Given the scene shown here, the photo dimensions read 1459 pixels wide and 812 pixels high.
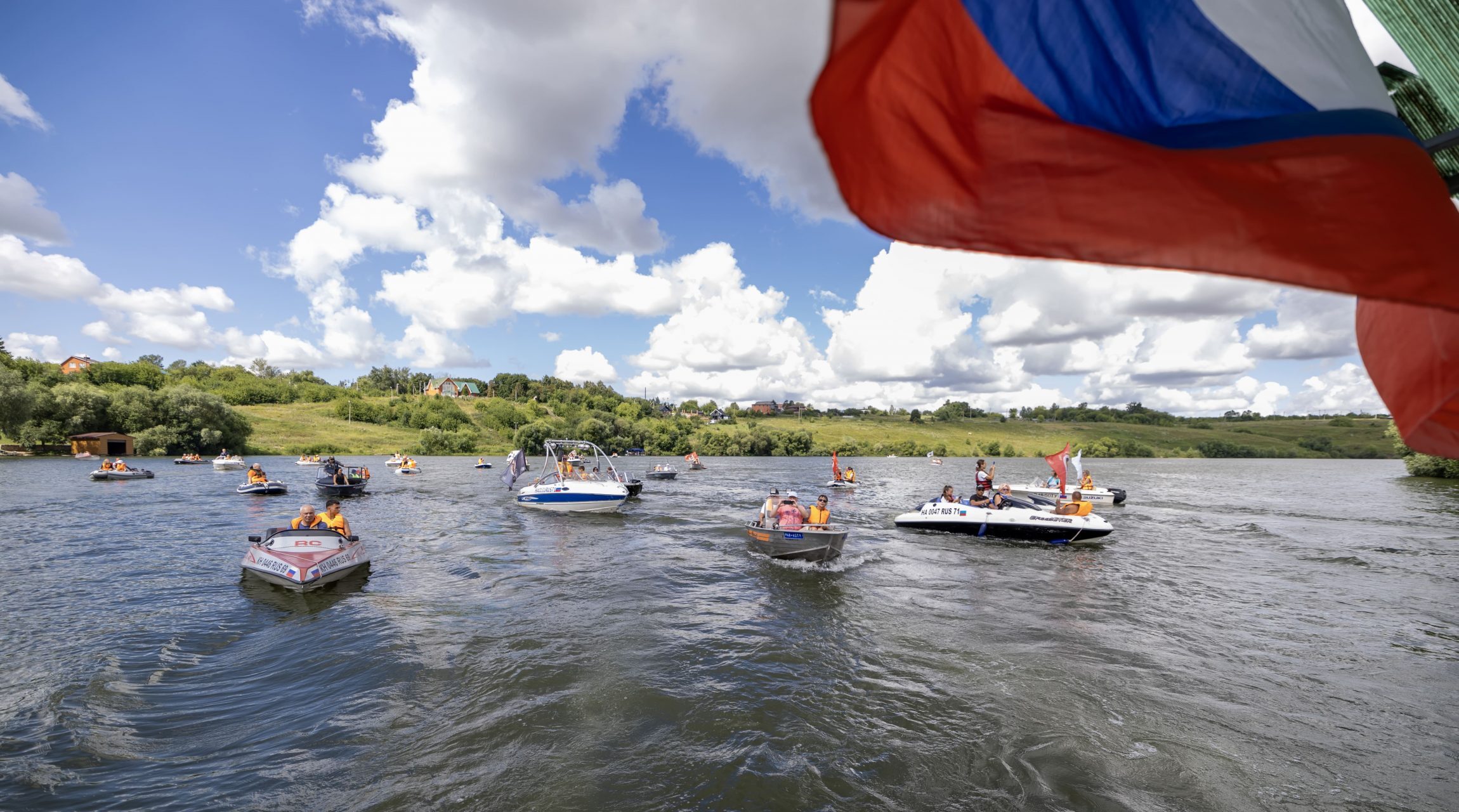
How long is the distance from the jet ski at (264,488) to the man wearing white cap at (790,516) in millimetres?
37231

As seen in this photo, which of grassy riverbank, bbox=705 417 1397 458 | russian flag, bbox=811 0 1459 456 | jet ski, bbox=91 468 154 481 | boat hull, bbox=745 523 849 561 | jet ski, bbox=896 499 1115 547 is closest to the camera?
russian flag, bbox=811 0 1459 456

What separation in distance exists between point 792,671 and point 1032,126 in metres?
11.7

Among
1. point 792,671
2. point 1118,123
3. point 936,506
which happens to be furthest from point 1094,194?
point 936,506

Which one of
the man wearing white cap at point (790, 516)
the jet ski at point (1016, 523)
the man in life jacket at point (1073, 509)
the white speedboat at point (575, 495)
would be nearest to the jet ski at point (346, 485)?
the white speedboat at point (575, 495)

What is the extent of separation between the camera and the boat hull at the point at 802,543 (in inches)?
776

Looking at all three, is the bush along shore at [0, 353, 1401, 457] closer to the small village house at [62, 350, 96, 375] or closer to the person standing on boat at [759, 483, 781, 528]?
the small village house at [62, 350, 96, 375]

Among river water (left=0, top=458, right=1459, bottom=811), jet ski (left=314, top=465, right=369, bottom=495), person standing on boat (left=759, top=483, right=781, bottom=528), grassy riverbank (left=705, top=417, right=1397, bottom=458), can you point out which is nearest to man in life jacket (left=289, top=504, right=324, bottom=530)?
river water (left=0, top=458, right=1459, bottom=811)

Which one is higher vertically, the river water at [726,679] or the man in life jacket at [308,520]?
the man in life jacket at [308,520]

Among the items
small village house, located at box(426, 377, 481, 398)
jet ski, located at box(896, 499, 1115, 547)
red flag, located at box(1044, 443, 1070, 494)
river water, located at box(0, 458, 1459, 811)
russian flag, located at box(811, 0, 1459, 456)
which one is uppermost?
small village house, located at box(426, 377, 481, 398)

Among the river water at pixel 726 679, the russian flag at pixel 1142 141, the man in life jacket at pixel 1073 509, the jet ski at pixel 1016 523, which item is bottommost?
the river water at pixel 726 679

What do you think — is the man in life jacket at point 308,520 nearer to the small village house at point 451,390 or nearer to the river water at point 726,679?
the river water at point 726,679

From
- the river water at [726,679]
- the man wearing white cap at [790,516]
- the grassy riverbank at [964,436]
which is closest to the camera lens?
the river water at [726,679]

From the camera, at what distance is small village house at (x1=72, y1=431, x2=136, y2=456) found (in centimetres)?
7738

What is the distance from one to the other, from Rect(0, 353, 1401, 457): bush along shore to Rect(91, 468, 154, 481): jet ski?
4016cm
